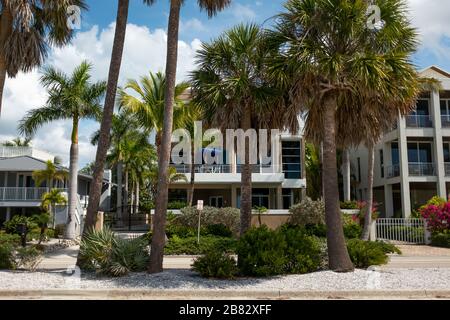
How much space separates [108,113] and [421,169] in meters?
24.4

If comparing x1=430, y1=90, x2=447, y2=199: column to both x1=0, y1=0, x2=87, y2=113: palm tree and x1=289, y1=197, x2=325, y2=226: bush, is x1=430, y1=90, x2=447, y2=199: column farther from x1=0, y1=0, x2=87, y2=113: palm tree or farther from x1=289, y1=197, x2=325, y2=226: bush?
x1=0, y1=0, x2=87, y2=113: palm tree

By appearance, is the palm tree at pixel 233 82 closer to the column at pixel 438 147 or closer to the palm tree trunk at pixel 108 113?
the palm tree trunk at pixel 108 113

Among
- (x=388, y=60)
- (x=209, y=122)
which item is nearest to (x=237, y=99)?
(x=209, y=122)

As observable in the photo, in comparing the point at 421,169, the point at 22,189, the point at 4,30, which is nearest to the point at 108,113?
the point at 4,30

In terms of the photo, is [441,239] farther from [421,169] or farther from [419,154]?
[419,154]

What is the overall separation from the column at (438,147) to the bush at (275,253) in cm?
2147

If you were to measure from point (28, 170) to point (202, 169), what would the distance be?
13528mm

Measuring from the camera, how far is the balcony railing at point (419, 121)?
31.1m

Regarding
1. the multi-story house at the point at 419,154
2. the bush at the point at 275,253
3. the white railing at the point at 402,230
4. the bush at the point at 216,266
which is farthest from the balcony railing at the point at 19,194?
the bush at the point at 275,253

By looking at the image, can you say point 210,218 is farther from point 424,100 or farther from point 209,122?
point 424,100

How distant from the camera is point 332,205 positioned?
12094mm

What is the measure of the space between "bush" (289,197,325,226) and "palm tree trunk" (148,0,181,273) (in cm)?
1282

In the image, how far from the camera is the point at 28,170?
34281 millimetres

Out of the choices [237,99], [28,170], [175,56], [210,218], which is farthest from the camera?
[28,170]
